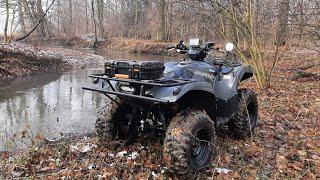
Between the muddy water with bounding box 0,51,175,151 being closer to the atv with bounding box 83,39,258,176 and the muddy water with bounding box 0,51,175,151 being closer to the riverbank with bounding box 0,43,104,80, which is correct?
the atv with bounding box 83,39,258,176

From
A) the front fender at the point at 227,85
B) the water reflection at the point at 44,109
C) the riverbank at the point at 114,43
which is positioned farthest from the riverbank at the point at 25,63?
the front fender at the point at 227,85

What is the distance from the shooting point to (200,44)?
5055 millimetres

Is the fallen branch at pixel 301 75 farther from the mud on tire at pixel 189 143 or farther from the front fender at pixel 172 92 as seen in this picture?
the front fender at pixel 172 92

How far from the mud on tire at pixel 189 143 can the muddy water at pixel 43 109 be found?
5.53 ft

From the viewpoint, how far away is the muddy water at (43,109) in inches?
256

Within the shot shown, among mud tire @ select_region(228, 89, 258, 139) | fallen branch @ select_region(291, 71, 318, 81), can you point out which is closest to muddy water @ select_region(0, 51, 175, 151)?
mud tire @ select_region(228, 89, 258, 139)

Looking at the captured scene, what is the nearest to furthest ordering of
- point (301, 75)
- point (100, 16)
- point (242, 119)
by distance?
point (242, 119)
point (301, 75)
point (100, 16)

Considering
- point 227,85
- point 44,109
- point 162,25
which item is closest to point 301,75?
point 227,85

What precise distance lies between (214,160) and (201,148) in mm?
332

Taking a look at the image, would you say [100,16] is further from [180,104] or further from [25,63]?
[180,104]

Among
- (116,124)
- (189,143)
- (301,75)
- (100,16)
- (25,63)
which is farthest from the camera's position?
(100,16)

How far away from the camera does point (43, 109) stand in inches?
336

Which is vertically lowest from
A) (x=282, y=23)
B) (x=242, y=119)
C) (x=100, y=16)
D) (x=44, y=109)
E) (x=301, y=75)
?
(x=44, y=109)

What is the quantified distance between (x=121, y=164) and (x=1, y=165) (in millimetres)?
1632
